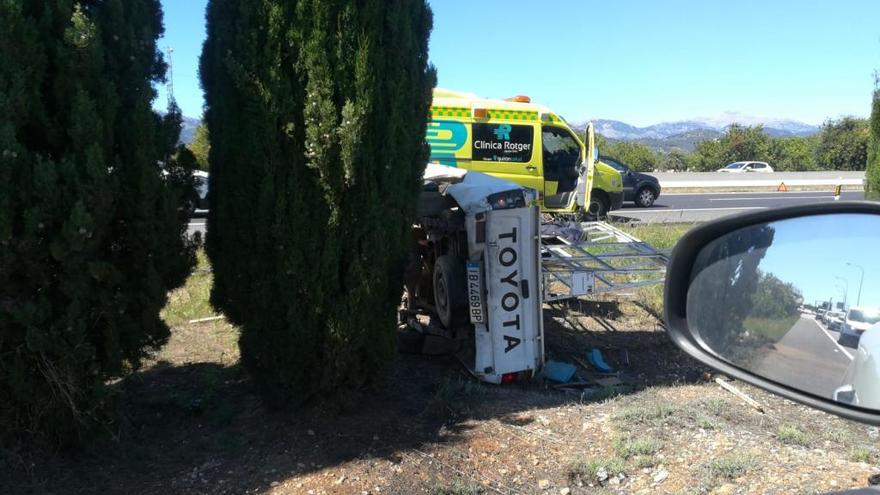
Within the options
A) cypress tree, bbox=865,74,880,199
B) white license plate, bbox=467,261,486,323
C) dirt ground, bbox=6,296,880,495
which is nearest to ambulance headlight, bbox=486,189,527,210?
white license plate, bbox=467,261,486,323

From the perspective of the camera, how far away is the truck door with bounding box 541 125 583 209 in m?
14.0

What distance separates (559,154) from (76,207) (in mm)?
11492

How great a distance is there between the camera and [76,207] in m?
3.47

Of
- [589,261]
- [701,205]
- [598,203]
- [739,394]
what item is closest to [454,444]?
[739,394]

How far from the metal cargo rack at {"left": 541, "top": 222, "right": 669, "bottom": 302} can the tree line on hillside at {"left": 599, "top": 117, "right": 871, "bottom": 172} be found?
4003 centimetres

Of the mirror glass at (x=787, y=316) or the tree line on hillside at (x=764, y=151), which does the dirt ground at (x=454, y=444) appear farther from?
the tree line on hillside at (x=764, y=151)

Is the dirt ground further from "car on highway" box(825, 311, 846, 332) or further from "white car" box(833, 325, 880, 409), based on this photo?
"car on highway" box(825, 311, 846, 332)

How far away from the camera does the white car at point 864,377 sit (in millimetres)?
1660

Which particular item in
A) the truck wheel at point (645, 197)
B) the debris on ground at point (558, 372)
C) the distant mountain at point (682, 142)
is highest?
the distant mountain at point (682, 142)

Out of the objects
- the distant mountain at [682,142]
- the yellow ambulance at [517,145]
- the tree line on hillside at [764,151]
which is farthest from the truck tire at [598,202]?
the distant mountain at [682,142]

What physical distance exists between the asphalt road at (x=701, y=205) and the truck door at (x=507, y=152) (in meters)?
5.75

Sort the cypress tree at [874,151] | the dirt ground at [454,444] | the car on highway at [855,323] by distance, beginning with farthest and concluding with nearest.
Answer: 1. the cypress tree at [874,151]
2. the dirt ground at [454,444]
3. the car on highway at [855,323]

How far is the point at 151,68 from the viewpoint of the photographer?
4.07 meters

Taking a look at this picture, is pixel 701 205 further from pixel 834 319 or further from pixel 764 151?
pixel 764 151
